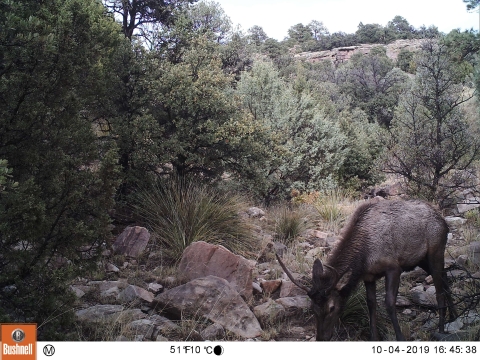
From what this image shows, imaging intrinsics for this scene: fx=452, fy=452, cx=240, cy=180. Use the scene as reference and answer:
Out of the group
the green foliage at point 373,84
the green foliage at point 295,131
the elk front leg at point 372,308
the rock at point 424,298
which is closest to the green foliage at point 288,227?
the rock at point 424,298

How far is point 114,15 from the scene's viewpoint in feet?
31.2

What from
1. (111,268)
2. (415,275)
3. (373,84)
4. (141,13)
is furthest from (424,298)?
(373,84)

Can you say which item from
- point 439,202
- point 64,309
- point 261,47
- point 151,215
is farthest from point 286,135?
point 64,309

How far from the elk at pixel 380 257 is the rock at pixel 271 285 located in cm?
134

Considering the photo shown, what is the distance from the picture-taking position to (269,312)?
15.1 ft

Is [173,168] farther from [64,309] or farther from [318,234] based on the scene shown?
[64,309]

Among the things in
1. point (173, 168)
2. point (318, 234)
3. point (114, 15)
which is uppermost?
point (114, 15)

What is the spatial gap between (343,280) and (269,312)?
1.07 metres

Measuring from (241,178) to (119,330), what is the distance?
5.09m

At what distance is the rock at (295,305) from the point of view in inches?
185

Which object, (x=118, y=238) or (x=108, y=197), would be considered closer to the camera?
(x=108, y=197)

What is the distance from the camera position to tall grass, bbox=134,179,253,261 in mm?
6383
